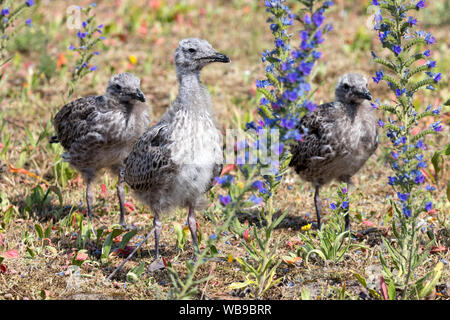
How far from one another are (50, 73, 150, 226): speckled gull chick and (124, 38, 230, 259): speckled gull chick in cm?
97

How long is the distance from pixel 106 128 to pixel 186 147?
167cm

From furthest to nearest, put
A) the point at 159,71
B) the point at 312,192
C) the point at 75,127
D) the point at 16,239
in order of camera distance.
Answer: the point at 159,71 < the point at 312,192 < the point at 75,127 < the point at 16,239

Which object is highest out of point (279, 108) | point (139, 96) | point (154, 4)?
point (154, 4)

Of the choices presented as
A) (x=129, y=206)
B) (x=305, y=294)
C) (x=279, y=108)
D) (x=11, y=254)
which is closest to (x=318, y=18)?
(x=279, y=108)

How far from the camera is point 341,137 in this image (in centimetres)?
684

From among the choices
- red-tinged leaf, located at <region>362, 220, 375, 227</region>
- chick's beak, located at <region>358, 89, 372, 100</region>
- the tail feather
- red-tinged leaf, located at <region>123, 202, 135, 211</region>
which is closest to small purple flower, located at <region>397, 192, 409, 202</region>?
red-tinged leaf, located at <region>362, 220, 375, 227</region>

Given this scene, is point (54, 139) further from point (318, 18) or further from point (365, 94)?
point (318, 18)

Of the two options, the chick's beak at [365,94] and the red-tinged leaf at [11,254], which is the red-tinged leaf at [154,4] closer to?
the chick's beak at [365,94]

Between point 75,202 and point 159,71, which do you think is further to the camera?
point 159,71

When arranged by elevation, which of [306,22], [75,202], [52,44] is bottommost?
[75,202]

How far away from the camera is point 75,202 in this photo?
7648 mm
